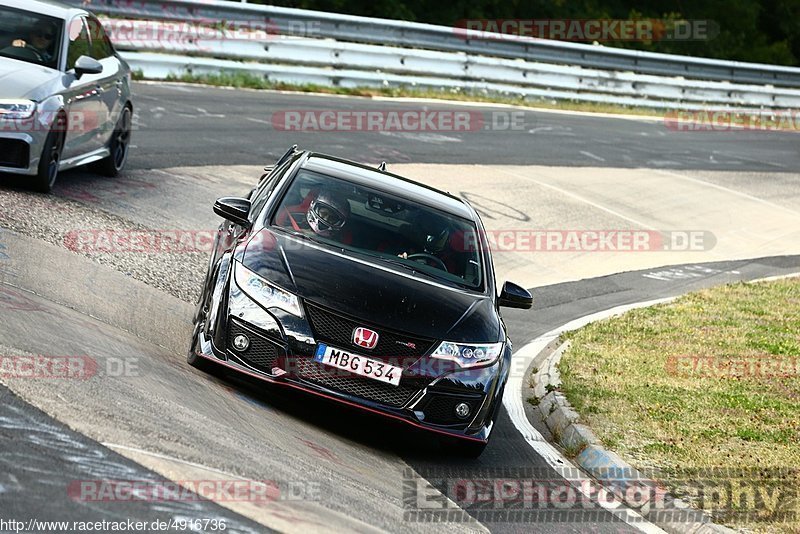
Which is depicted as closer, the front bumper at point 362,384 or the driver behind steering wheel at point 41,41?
the front bumper at point 362,384

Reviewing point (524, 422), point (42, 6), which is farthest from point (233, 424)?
point (42, 6)

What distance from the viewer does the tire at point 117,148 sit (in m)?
13.7

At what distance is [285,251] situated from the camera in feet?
25.8

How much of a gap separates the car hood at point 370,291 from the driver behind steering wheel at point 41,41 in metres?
4.83

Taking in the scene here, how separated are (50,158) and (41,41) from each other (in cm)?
132

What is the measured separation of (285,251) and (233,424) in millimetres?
1431

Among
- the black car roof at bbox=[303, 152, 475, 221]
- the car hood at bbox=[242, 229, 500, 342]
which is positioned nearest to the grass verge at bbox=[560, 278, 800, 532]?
the car hood at bbox=[242, 229, 500, 342]

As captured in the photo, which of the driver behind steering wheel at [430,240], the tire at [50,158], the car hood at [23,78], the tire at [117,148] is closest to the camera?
the driver behind steering wheel at [430,240]

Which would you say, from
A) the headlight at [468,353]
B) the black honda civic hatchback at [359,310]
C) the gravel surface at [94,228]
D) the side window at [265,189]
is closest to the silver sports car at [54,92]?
the gravel surface at [94,228]

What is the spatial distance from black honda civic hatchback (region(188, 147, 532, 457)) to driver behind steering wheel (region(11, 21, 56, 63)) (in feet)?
13.9

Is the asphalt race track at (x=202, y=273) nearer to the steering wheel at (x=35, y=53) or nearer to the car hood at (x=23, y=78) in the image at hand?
the car hood at (x=23, y=78)

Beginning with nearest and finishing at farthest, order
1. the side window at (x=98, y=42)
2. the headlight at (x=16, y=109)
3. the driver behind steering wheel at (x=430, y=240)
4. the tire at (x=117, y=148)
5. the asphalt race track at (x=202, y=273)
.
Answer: the asphalt race track at (x=202, y=273)
the driver behind steering wheel at (x=430, y=240)
the headlight at (x=16, y=109)
the side window at (x=98, y=42)
the tire at (x=117, y=148)

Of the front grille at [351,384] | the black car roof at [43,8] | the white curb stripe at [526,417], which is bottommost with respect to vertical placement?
the white curb stripe at [526,417]

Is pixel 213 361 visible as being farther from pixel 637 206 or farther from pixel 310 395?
pixel 637 206
